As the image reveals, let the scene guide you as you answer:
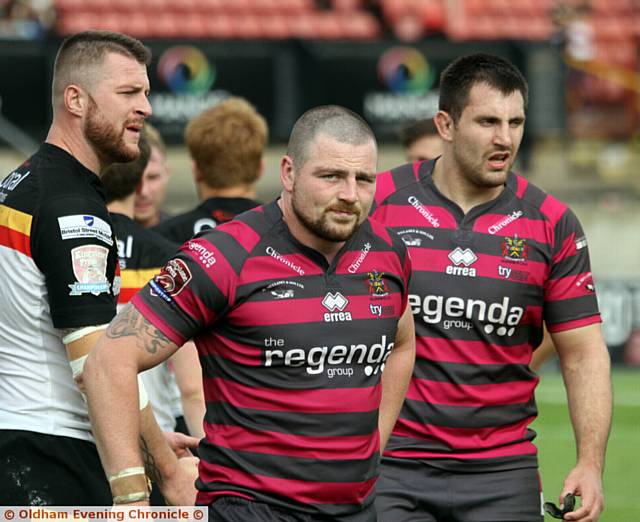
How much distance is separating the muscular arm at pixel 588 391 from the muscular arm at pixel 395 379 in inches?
29.6

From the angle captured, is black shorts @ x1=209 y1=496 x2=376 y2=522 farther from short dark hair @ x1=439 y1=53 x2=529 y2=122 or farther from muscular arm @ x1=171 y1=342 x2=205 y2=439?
short dark hair @ x1=439 y1=53 x2=529 y2=122

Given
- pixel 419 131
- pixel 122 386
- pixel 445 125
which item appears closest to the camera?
pixel 122 386

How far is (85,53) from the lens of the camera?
4145mm

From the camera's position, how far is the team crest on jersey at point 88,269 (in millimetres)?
3799

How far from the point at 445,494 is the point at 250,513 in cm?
121

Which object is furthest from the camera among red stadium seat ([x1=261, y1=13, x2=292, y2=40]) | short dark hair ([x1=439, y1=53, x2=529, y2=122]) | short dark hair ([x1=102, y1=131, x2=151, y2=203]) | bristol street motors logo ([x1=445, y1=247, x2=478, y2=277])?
red stadium seat ([x1=261, y1=13, x2=292, y2=40])

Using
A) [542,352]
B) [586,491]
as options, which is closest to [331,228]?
[586,491]

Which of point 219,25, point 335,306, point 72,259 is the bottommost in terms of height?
point 335,306

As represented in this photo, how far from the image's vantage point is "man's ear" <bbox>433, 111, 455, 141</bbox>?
527 cm

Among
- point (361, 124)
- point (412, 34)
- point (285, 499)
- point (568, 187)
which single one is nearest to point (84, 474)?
point (285, 499)

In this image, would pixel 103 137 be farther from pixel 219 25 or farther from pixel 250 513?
pixel 219 25

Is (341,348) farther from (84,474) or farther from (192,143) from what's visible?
(192,143)

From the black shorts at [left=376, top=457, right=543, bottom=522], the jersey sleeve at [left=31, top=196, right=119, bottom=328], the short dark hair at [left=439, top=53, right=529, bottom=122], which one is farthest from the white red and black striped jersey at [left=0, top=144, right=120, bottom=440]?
the short dark hair at [left=439, top=53, right=529, bottom=122]

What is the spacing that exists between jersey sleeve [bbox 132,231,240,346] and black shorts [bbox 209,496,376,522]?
1.64 feet
